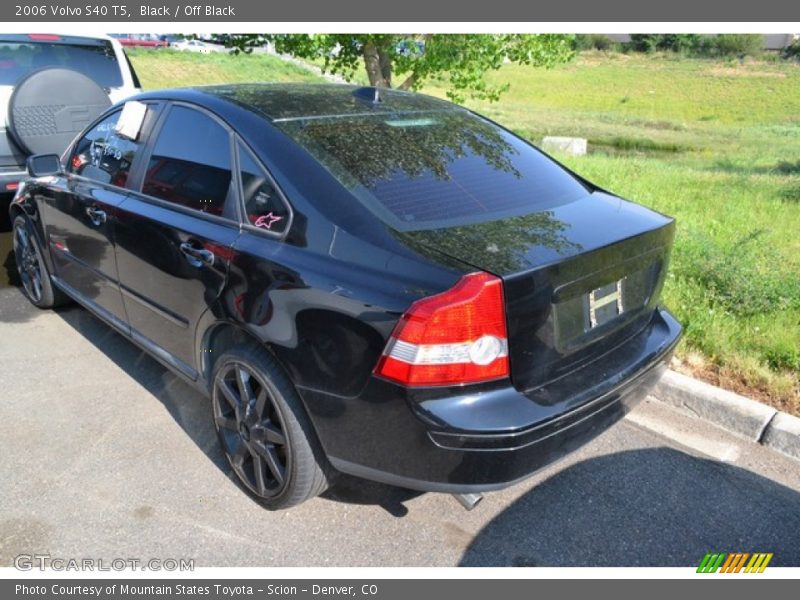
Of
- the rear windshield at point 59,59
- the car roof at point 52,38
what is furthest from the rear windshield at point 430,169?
the car roof at point 52,38

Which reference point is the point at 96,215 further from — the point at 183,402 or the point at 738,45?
the point at 738,45

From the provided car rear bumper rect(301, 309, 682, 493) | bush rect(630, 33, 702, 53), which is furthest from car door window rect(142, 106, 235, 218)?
bush rect(630, 33, 702, 53)

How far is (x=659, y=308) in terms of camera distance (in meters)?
2.90

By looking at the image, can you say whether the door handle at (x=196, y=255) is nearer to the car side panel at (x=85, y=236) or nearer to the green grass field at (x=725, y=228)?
the car side panel at (x=85, y=236)

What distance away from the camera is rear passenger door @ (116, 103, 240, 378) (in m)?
2.69

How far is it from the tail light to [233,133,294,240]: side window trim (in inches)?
26.6

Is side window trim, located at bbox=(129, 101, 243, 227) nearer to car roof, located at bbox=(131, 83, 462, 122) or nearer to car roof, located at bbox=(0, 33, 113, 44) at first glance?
car roof, located at bbox=(131, 83, 462, 122)

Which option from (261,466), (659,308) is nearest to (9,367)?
(261,466)

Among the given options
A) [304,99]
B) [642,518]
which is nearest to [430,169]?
[304,99]

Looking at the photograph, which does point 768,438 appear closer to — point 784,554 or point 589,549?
point 784,554

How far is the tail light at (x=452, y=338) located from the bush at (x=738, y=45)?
142 feet

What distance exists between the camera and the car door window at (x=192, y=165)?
8.98 ft

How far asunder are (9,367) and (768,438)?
420 cm

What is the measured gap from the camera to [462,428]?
6.60ft
